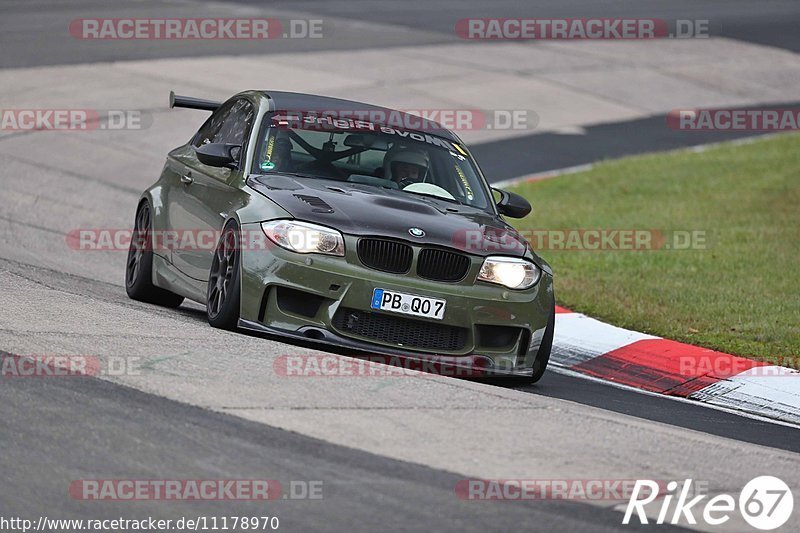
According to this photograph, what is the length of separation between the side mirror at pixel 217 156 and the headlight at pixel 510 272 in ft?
6.21

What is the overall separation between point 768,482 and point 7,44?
67.5 ft

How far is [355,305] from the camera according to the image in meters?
8.25

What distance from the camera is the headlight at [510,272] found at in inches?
337

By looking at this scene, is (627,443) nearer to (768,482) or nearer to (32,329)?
(768,482)

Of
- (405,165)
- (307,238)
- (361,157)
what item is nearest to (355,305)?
(307,238)

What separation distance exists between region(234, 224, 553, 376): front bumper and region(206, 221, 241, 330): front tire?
9 cm

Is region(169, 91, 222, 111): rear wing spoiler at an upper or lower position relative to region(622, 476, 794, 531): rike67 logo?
upper

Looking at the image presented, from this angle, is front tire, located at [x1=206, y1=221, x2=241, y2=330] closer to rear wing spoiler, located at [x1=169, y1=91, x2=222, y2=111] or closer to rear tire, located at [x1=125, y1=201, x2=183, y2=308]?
rear tire, located at [x1=125, y1=201, x2=183, y2=308]

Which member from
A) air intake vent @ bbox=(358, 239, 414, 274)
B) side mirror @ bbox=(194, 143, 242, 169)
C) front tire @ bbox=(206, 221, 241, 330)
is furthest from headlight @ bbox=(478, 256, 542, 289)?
side mirror @ bbox=(194, 143, 242, 169)

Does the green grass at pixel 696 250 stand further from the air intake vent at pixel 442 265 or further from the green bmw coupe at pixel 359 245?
the air intake vent at pixel 442 265

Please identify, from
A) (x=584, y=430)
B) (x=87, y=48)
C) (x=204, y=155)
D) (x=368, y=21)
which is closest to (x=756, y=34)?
(x=368, y=21)

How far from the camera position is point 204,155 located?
9320mm

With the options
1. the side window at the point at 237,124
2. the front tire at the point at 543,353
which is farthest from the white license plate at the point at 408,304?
the side window at the point at 237,124

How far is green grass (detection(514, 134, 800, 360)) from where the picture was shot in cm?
1142
